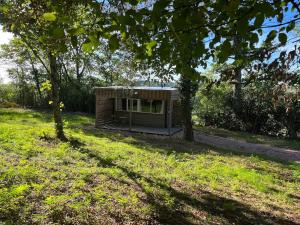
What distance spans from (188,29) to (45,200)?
10.0 feet

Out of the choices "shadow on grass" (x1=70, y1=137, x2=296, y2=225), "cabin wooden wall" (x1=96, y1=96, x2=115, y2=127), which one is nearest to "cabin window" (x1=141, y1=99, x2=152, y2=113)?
"cabin wooden wall" (x1=96, y1=96, x2=115, y2=127)

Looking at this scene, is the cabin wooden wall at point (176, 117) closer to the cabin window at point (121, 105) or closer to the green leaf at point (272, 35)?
the cabin window at point (121, 105)

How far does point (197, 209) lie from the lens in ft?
17.0

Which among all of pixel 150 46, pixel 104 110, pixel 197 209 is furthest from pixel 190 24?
pixel 104 110

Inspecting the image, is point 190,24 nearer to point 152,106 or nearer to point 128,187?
point 128,187

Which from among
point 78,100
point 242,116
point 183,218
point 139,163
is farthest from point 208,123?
point 183,218

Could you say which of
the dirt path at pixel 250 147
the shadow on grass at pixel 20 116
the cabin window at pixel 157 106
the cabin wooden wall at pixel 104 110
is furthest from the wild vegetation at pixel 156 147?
the shadow on grass at pixel 20 116

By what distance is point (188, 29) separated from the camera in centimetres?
289

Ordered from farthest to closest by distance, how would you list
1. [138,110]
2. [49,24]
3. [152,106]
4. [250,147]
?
[138,110] < [152,106] < [250,147] < [49,24]

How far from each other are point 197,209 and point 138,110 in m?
15.4

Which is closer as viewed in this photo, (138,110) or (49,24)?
(49,24)

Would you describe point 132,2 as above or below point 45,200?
above

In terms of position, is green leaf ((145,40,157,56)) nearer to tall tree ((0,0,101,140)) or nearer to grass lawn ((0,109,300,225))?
tall tree ((0,0,101,140))

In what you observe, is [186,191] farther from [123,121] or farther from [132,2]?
[123,121]
